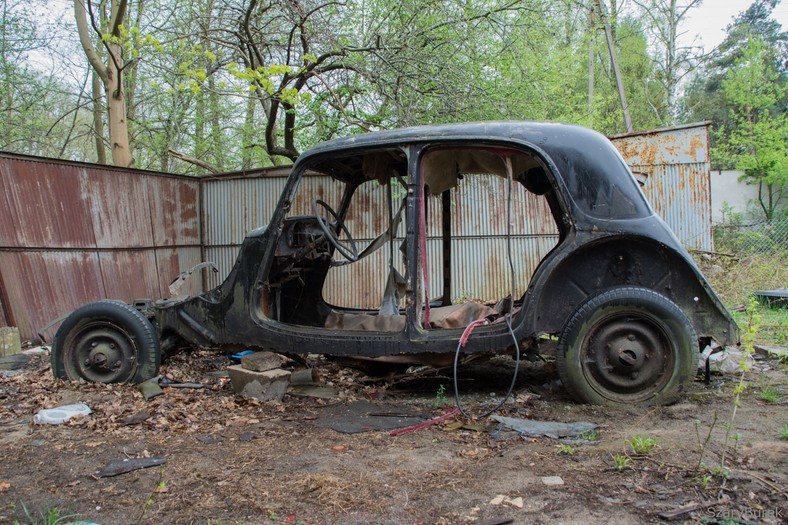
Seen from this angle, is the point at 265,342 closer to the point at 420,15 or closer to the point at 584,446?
the point at 584,446

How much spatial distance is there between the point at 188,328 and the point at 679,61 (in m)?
33.9

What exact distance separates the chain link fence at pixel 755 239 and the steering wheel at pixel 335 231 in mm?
10294

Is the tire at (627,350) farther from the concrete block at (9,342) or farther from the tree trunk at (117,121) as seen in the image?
the tree trunk at (117,121)

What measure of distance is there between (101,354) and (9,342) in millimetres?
3290

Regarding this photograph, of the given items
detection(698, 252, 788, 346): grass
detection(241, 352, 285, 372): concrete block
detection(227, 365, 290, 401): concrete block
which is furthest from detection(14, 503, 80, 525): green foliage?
detection(698, 252, 788, 346): grass

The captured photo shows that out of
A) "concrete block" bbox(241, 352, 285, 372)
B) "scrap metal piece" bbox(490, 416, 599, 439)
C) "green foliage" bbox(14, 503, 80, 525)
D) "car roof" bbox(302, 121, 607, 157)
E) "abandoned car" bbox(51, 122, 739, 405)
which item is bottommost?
"scrap metal piece" bbox(490, 416, 599, 439)

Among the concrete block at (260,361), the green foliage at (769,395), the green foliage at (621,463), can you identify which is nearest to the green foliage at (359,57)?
the concrete block at (260,361)

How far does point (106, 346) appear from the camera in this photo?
177 inches

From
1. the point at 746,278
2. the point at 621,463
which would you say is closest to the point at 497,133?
the point at 621,463

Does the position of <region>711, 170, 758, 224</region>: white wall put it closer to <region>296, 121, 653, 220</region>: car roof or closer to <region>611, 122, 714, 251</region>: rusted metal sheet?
<region>611, 122, 714, 251</region>: rusted metal sheet

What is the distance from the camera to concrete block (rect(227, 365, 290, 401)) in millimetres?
4172

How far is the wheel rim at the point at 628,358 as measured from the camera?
3.56 m

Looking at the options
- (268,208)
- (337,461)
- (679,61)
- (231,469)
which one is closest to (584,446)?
(337,461)

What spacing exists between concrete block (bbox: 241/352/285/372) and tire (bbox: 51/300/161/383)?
0.81 meters
